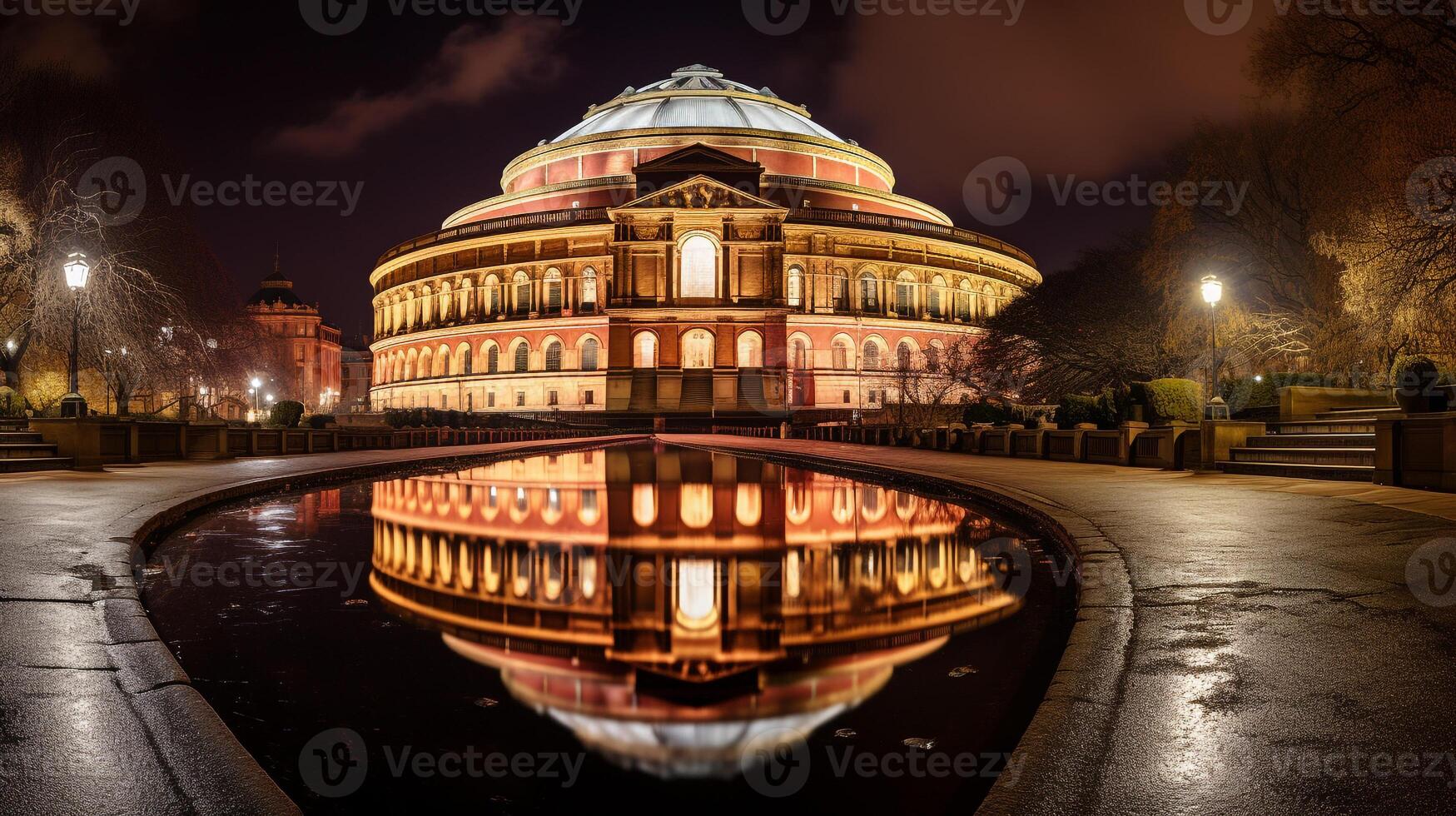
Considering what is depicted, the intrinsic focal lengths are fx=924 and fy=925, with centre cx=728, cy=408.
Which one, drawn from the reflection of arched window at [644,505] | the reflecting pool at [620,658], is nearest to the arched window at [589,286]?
the reflection of arched window at [644,505]

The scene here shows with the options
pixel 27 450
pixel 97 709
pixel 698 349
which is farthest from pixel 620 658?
pixel 698 349

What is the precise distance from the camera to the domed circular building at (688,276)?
61906mm

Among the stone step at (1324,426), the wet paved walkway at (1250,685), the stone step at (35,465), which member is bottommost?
the wet paved walkway at (1250,685)

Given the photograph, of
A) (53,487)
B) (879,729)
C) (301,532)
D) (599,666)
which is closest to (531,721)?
(599,666)

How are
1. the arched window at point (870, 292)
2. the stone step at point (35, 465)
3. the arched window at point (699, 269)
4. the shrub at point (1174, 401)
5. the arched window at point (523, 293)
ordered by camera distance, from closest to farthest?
the stone step at point (35, 465) → the shrub at point (1174, 401) → the arched window at point (699, 269) → the arched window at point (870, 292) → the arched window at point (523, 293)

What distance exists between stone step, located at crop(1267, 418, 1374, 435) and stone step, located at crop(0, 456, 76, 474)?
23611 millimetres

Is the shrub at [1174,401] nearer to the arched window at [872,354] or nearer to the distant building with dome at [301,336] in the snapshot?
the arched window at [872,354]

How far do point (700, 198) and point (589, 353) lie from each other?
44.9 ft

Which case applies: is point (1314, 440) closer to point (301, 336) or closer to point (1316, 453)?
point (1316, 453)

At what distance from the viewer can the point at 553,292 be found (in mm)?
67688

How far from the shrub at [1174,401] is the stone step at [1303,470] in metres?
3.38

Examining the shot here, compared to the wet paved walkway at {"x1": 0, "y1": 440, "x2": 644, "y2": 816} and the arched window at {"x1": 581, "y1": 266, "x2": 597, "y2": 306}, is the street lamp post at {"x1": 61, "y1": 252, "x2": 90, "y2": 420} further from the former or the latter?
the arched window at {"x1": 581, "y1": 266, "x2": 597, "y2": 306}

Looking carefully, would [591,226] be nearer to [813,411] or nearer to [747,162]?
[747,162]

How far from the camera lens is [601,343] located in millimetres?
65812
